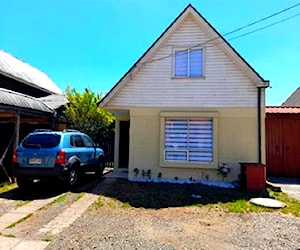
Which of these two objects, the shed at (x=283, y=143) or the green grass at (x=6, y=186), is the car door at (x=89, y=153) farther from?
the shed at (x=283, y=143)

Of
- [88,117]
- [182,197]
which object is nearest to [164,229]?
[182,197]

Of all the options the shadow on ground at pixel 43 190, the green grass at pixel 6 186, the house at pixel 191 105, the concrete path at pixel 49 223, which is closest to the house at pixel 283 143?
the house at pixel 191 105

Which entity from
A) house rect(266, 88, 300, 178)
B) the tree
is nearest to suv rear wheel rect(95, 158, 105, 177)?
the tree

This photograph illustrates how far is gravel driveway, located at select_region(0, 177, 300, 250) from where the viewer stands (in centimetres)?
580

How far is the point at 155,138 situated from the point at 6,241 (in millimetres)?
7854

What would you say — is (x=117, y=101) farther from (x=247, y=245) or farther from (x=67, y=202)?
(x=247, y=245)

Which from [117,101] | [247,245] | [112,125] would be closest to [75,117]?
[112,125]

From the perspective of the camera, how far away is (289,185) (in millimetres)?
13086

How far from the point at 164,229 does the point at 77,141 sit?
6.16 meters

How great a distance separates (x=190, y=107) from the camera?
41.7 feet

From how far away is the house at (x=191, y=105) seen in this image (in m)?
12.4

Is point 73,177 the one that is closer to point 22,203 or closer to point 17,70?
point 22,203

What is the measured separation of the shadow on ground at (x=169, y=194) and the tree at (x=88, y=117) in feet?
27.4

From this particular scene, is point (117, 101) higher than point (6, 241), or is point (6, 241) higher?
point (117, 101)
